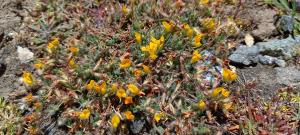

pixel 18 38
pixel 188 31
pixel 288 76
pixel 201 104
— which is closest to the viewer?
pixel 201 104

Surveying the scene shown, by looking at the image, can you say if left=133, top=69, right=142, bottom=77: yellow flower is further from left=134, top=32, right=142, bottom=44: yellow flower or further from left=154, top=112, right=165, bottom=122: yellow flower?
left=154, top=112, right=165, bottom=122: yellow flower

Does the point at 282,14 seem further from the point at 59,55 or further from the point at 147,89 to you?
the point at 59,55

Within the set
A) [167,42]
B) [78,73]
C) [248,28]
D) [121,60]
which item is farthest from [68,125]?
[248,28]

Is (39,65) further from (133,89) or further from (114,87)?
(133,89)

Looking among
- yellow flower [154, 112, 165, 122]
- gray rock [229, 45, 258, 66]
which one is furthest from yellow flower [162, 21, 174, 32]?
yellow flower [154, 112, 165, 122]

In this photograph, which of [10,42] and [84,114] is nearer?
[84,114]

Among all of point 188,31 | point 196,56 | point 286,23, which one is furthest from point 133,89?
point 286,23

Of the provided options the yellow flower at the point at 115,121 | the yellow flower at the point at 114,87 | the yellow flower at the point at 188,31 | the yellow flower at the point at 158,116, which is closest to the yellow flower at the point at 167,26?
the yellow flower at the point at 188,31

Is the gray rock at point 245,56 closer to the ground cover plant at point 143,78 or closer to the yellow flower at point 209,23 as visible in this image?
the ground cover plant at point 143,78
